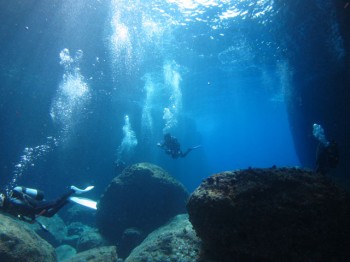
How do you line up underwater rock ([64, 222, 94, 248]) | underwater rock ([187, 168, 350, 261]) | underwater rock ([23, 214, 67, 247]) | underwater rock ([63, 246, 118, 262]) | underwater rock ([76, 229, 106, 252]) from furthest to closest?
underwater rock ([64, 222, 94, 248])
underwater rock ([23, 214, 67, 247])
underwater rock ([76, 229, 106, 252])
underwater rock ([63, 246, 118, 262])
underwater rock ([187, 168, 350, 261])

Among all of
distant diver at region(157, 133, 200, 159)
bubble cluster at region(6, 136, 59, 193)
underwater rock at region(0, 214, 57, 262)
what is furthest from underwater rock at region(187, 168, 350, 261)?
bubble cluster at region(6, 136, 59, 193)

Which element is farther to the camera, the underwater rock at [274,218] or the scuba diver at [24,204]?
the scuba diver at [24,204]

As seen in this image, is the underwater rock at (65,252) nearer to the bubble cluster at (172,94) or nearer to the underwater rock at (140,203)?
the underwater rock at (140,203)

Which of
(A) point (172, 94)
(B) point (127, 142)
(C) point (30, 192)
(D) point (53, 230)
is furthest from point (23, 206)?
(B) point (127, 142)

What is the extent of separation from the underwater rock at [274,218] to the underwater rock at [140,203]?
24.5 ft

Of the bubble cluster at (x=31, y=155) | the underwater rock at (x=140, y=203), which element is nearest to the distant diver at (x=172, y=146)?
the underwater rock at (x=140, y=203)

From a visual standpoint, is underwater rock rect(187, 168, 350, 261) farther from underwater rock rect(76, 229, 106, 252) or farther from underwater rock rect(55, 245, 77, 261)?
underwater rock rect(55, 245, 77, 261)

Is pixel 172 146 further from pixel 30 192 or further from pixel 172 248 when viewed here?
pixel 172 248

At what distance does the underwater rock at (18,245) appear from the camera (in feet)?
20.3

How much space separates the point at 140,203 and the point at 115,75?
16.1m

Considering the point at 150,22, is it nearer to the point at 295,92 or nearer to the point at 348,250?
the point at 295,92

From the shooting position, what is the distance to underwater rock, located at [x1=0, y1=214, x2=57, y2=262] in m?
6.18

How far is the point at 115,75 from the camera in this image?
81.0 ft

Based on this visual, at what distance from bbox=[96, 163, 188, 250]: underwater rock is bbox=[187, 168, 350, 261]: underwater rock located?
24.5 ft
